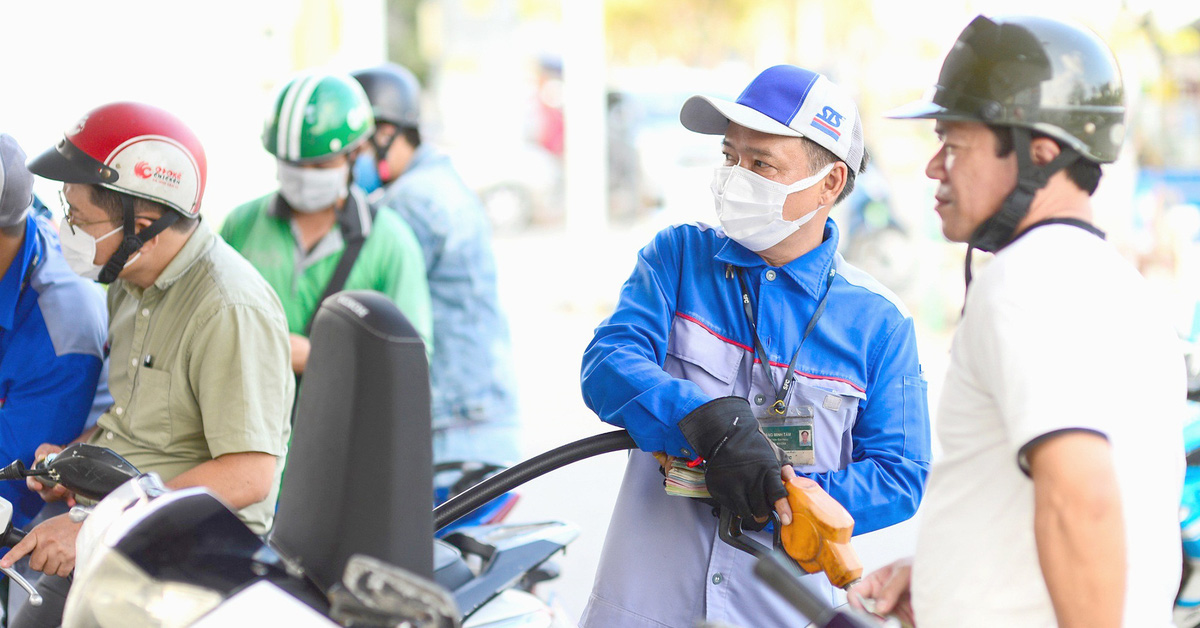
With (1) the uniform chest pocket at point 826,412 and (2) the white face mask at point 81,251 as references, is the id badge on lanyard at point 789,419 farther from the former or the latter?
(2) the white face mask at point 81,251

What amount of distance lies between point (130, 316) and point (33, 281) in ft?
1.17

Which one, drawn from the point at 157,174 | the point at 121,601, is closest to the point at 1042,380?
the point at 121,601

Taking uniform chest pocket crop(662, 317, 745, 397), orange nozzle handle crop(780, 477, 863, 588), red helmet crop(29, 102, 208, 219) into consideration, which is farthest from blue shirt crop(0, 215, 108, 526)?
orange nozzle handle crop(780, 477, 863, 588)

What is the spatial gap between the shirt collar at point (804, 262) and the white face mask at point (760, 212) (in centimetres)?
3

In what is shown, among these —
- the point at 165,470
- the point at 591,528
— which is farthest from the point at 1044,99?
the point at 591,528

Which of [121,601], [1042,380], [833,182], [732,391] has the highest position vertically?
[833,182]

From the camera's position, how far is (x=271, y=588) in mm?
1878

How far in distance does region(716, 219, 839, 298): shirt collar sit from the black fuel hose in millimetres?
518

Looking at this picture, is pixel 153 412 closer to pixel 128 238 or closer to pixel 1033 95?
pixel 128 238

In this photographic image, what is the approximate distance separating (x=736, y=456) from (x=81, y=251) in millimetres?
1871

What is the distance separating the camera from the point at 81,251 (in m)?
3.24

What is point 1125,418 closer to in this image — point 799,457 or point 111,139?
point 799,457

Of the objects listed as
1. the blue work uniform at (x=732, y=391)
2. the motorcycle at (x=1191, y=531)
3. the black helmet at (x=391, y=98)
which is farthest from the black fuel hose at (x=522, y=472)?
the black helmet at (x=391, y=98)

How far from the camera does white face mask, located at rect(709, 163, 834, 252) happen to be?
2.95 meters
